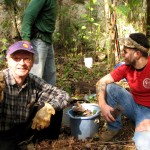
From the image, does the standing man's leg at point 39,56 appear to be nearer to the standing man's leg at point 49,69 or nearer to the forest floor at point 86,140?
the standing man's leg at point 49,69

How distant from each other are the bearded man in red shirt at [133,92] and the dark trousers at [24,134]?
530 mm

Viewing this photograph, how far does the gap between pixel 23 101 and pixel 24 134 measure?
380mm

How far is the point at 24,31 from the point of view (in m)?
3.58

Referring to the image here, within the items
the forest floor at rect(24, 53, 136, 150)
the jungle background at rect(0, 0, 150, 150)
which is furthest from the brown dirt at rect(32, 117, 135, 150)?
the jungle background at rect(0, 0, 150, 150)

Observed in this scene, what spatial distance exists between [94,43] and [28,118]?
5530 mm

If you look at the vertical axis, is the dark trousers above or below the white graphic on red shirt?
below

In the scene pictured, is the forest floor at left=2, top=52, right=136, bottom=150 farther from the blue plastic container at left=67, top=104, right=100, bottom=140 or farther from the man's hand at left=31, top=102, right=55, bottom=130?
the man's hand at left=31, top=102, right=55, bottom=130

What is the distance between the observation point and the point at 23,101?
2783 millimetres

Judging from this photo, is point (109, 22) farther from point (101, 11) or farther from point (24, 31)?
point (101, 11)

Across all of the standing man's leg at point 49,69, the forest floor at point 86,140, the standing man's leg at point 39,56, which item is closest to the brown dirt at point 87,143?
the forest floor at point 86,140

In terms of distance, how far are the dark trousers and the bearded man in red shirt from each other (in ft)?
1.74

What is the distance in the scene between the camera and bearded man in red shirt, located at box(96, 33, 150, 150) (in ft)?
9.69

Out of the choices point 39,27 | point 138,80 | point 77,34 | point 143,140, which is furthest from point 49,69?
point 77,34

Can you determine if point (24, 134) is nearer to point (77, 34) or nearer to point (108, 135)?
point (108, 135)
